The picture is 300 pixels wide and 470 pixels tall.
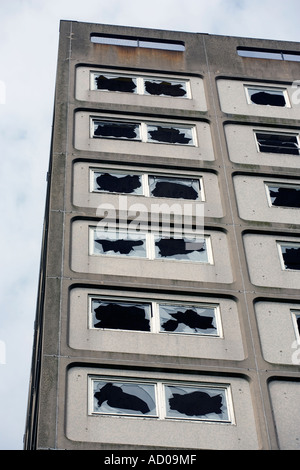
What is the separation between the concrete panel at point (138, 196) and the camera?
→ 26344mm

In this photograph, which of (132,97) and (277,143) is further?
(132,97)

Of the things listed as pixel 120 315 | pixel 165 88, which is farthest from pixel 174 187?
pixel 120 315

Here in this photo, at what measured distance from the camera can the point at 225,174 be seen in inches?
1102

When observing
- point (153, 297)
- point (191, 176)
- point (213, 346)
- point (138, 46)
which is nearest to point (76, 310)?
point (153, 297)

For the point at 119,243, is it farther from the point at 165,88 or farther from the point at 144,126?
the point at 165,88

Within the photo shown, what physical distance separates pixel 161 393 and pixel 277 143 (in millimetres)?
12293

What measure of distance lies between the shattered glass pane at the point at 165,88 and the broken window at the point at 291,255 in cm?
862

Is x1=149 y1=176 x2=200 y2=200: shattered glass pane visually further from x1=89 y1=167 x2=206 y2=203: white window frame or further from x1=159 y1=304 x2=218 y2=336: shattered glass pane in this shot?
x1=159 y1=304 x2=218 y2=336: shattered glass pane

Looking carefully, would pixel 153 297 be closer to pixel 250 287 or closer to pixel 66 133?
pixel 250 287

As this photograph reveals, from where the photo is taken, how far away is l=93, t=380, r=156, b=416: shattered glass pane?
20.9 m

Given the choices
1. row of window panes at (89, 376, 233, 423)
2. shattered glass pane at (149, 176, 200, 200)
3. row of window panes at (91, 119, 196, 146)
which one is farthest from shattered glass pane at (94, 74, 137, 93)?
row of window panes at (89, 376, 233, 423)

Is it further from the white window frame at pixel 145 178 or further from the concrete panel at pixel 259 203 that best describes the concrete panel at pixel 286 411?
the white window frame at pixel 145 178

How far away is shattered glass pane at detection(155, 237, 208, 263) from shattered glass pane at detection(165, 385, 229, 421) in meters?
4.79

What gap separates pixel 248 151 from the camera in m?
Result: 29.3
